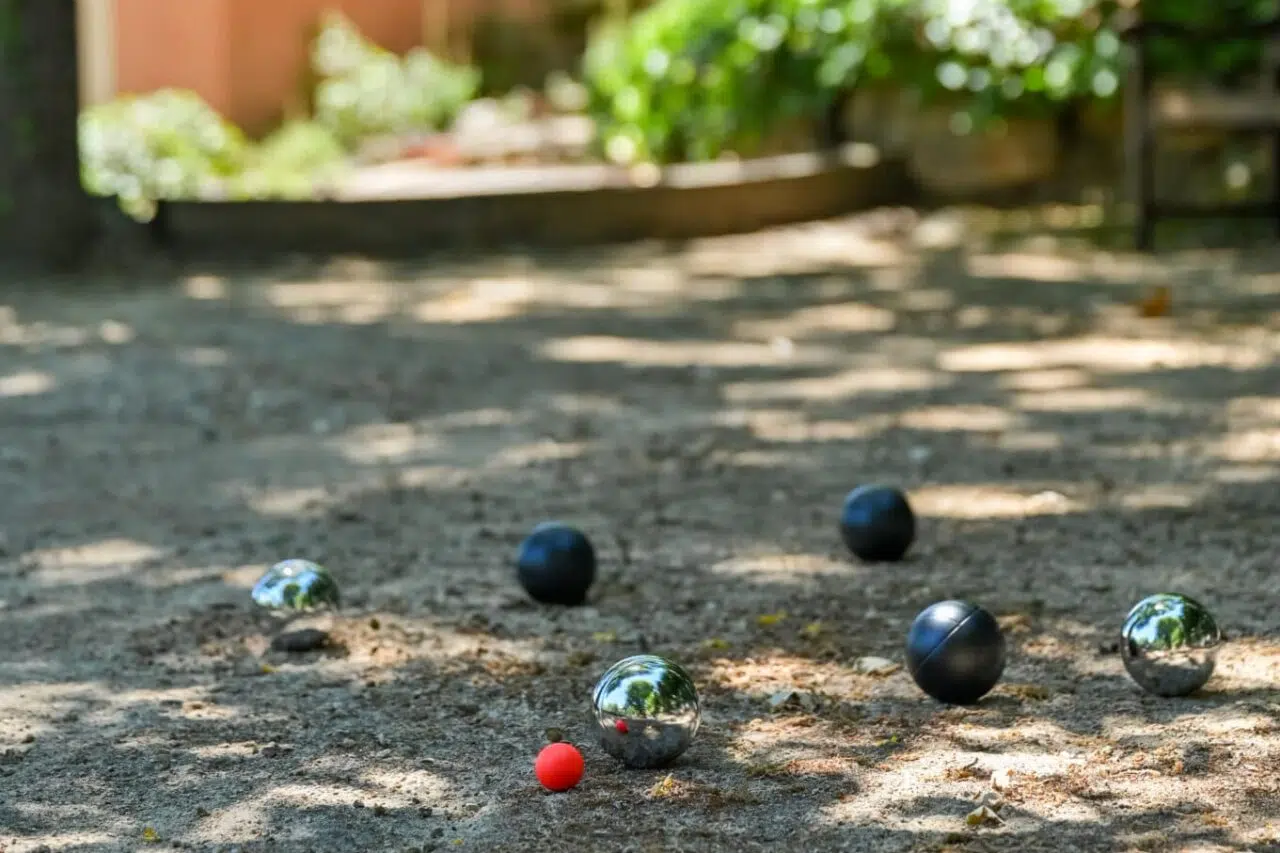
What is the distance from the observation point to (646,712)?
11.0 ft

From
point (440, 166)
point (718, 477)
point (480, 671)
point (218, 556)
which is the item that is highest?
point (440, 166)

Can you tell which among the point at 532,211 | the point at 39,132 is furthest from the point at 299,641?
the point at 532,211

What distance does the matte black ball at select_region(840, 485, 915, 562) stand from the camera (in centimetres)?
477

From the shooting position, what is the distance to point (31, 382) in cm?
732

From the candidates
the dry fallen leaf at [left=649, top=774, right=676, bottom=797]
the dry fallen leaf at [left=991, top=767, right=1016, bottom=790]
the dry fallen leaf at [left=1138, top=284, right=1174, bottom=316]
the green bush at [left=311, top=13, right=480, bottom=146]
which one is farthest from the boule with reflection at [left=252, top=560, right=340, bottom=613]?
the green bush at [left=311, top=13, right=480, bottom=146]

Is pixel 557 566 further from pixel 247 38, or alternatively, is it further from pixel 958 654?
pixel 247 38

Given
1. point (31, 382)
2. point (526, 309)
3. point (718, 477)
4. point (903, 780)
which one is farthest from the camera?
point (526, 309)

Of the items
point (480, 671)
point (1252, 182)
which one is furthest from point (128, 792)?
point (1252, 182)

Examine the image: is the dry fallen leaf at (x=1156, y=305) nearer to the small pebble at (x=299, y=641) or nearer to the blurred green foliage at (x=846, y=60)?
the blurred green foliage at (x=846, y=60)

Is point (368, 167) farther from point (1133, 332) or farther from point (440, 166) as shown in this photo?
point (1133, 332)

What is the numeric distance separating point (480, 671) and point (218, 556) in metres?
1.27

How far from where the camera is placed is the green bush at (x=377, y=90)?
1481 cm

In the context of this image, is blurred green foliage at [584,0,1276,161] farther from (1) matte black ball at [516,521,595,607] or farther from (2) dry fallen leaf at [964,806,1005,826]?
(2) dry fallen leaf at [964,806,1005,826]

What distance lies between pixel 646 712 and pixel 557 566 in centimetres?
116
